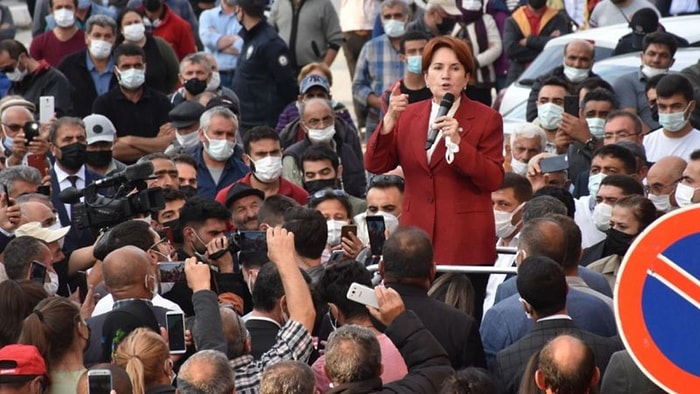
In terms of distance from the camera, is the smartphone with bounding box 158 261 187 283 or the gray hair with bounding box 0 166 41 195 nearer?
the smartphone with bounding box 158 261 187 283

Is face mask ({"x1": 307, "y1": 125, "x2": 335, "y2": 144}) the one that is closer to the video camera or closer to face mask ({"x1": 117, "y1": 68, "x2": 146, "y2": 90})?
face mask ({"x1": 117, "y1": 68, "x2": 146, "y2": 90})

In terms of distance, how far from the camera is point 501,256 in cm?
1002

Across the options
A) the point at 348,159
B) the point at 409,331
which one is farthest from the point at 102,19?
the point at 409,331

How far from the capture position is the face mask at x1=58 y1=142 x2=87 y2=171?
1286cm

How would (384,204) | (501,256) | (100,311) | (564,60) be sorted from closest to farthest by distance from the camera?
(100,311)
(501,256)
(384,204)
(564,60)

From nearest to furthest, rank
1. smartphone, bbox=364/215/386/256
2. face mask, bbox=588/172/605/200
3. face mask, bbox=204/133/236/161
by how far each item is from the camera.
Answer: smartphone, bbox=364/215/386/256, face mask, bbox=588/172/605/200, face mask, bbox=204/133/236/161

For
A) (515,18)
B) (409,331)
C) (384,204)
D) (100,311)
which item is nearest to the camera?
(409,331)

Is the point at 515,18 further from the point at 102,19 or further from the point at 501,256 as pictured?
Result: the point at 501,256

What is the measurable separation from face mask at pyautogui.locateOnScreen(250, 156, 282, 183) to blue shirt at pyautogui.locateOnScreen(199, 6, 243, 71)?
20.8ft

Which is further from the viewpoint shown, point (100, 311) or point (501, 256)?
point (501, 256)

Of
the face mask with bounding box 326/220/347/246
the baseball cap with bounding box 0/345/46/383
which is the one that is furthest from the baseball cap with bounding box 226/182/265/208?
the baseball cap with bounding box 0/345/46/383

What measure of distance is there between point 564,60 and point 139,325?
8.29 m

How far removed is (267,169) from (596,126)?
2.88m

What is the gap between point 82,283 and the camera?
10781mm
